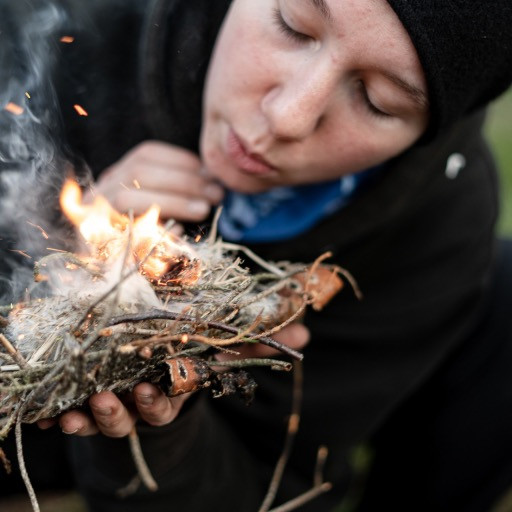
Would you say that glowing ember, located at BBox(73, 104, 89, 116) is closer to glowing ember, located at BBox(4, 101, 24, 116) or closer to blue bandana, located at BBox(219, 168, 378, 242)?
glowing ember, located at BBox(4, 101, 24, 116)

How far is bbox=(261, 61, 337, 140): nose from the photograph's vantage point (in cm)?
167

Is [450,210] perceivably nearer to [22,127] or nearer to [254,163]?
[254,163]

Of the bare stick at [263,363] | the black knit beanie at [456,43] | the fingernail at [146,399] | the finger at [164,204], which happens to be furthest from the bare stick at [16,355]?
the black knit beanie at [456,43]

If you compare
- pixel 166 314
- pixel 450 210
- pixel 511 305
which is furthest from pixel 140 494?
pixel 511 305

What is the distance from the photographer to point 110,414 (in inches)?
57.2

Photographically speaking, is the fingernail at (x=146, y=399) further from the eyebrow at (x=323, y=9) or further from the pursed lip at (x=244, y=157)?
the eyebrow at (x=323, y=9)

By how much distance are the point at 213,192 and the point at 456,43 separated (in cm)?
98

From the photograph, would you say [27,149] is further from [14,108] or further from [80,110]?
[80,110]

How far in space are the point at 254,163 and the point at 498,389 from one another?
1975mm

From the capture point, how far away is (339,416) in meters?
2.80

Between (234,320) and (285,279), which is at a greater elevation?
(285,279)

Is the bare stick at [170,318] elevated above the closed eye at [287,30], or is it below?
below

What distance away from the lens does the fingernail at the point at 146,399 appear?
4.83ft

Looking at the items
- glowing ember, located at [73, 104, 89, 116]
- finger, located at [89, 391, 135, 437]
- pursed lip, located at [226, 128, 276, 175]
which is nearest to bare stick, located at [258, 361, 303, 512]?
pursed lip, located at [226, 128, 276, 175]
